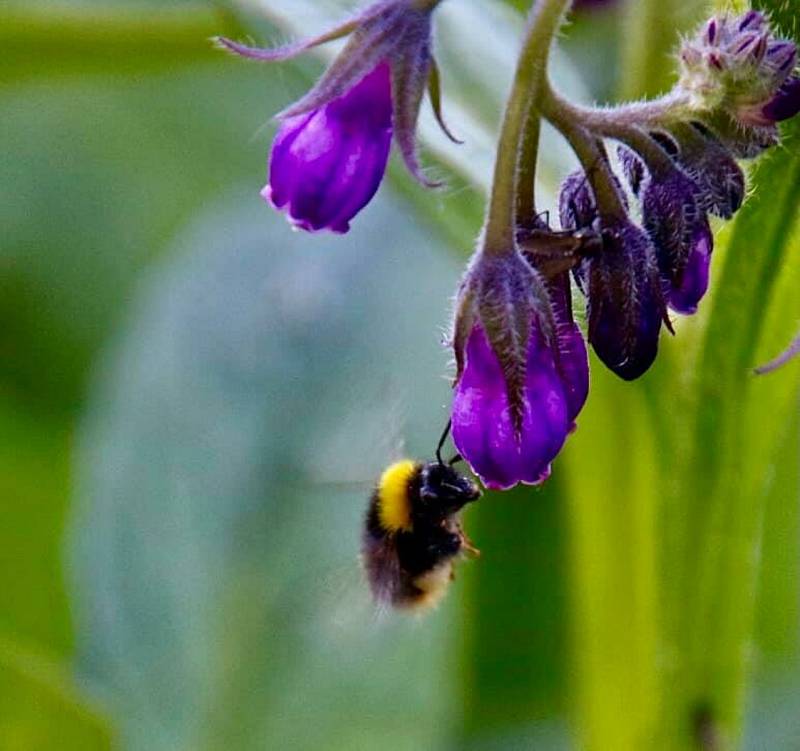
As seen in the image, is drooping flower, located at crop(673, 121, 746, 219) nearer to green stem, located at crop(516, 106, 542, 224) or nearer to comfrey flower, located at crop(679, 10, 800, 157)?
comfrey flower, located at crop(679, 10, 800, 157)

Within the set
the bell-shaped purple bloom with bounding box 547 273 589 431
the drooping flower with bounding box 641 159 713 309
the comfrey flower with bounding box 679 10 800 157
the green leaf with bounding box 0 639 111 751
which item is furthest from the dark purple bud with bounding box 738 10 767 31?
the green leaf with bounding box 0 639 111 751

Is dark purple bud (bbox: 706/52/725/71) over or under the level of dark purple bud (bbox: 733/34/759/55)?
under

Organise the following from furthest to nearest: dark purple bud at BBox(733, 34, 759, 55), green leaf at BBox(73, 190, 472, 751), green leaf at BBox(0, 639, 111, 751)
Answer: green leaf at BBox(73, 190, 472, 751) < green leaf at BBox(0, 639, 111, 751) < dark purple bud at BBox(733, 34, 759, 55)

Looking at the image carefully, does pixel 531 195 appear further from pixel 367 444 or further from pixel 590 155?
pixel 367 444

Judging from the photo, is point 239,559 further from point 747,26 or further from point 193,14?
point 747,26

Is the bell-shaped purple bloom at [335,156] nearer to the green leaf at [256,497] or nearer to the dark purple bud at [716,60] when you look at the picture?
the dark purple bud at [716,60]

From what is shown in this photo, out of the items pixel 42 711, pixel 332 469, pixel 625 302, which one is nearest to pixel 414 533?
pixel 332 469
